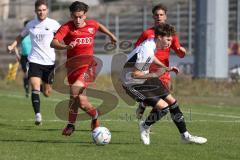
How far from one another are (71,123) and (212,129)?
299 centimetres

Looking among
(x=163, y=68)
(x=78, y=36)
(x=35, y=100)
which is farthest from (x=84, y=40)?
(x=35, y=100)

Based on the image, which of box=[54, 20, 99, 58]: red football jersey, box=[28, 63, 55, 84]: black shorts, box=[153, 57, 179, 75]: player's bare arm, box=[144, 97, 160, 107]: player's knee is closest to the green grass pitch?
box=[144, 97, 160, 107]: player's knee

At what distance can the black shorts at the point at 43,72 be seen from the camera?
601 inches

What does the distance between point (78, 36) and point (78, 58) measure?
405mm

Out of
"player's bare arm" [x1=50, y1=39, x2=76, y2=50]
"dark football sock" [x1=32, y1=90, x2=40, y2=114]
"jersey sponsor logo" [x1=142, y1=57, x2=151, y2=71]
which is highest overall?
"player's bare arm" [x1=50, y1=39, x2=76, y2=50]

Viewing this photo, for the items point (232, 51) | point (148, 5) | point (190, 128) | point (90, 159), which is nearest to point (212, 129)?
point (190, 128)

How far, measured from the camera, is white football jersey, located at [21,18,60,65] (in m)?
15.5

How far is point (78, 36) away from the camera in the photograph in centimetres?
1276

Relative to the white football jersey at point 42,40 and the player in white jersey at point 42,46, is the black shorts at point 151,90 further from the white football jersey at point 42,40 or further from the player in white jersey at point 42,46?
the white football jersey at point 42,40

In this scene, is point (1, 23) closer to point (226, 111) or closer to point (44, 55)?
point (226, 111)

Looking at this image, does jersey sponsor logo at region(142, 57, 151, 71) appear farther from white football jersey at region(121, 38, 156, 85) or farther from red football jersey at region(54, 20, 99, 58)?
red football jersey at region(54, 20, 99, 58)

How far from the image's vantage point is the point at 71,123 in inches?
507

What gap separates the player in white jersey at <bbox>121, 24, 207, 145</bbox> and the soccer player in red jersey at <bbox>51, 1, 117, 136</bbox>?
3.21ft

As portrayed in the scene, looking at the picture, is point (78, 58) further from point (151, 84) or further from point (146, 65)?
point (146, 65)
